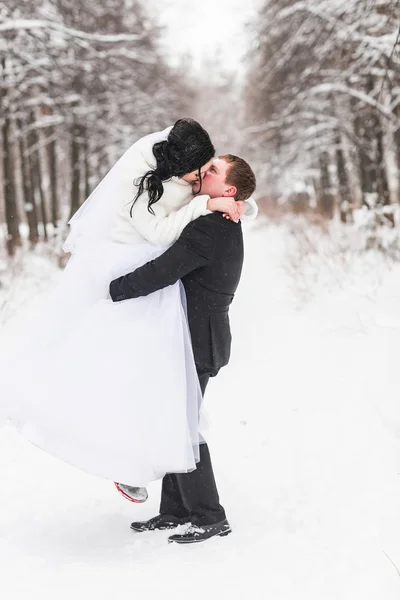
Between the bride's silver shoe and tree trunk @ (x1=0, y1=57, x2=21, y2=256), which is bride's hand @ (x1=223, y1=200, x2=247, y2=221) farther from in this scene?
tree trunk @ (x1=0, y1=57, x2=21, y2=256)

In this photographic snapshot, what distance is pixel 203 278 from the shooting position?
12.1 ft

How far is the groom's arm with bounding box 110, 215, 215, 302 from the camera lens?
3.47 meters

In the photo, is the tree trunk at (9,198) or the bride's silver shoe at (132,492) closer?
the bride's silver shoe at (132,492)

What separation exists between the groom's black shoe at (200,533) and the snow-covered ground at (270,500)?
6cm

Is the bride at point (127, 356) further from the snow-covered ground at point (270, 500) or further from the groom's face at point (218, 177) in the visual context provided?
the snow-covered ground at point (270, 500)

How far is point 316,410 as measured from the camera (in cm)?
584

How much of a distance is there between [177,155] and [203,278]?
0.70 meters


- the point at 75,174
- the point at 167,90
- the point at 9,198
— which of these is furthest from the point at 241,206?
the point at 167,90

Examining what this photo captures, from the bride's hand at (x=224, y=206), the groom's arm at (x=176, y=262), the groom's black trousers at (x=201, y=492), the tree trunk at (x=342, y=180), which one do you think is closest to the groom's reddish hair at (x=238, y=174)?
the bride's hand at (x=224, y=206)

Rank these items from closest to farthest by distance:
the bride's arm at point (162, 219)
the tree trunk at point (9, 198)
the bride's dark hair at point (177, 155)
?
the bride's dark hair at point (177, 155) → the bride's arm at point (162, 219) → the tree trunk at point (9, 198)

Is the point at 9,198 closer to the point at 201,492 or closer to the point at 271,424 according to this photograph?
the point at 271,424

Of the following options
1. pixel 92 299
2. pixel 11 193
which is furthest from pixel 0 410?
pixel 11 193

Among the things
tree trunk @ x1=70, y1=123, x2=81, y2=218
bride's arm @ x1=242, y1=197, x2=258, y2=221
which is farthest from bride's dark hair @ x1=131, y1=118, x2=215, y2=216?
tree trunk @ x1=70, y1=123, x2=81, y2=218

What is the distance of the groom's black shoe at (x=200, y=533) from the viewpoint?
380cm
